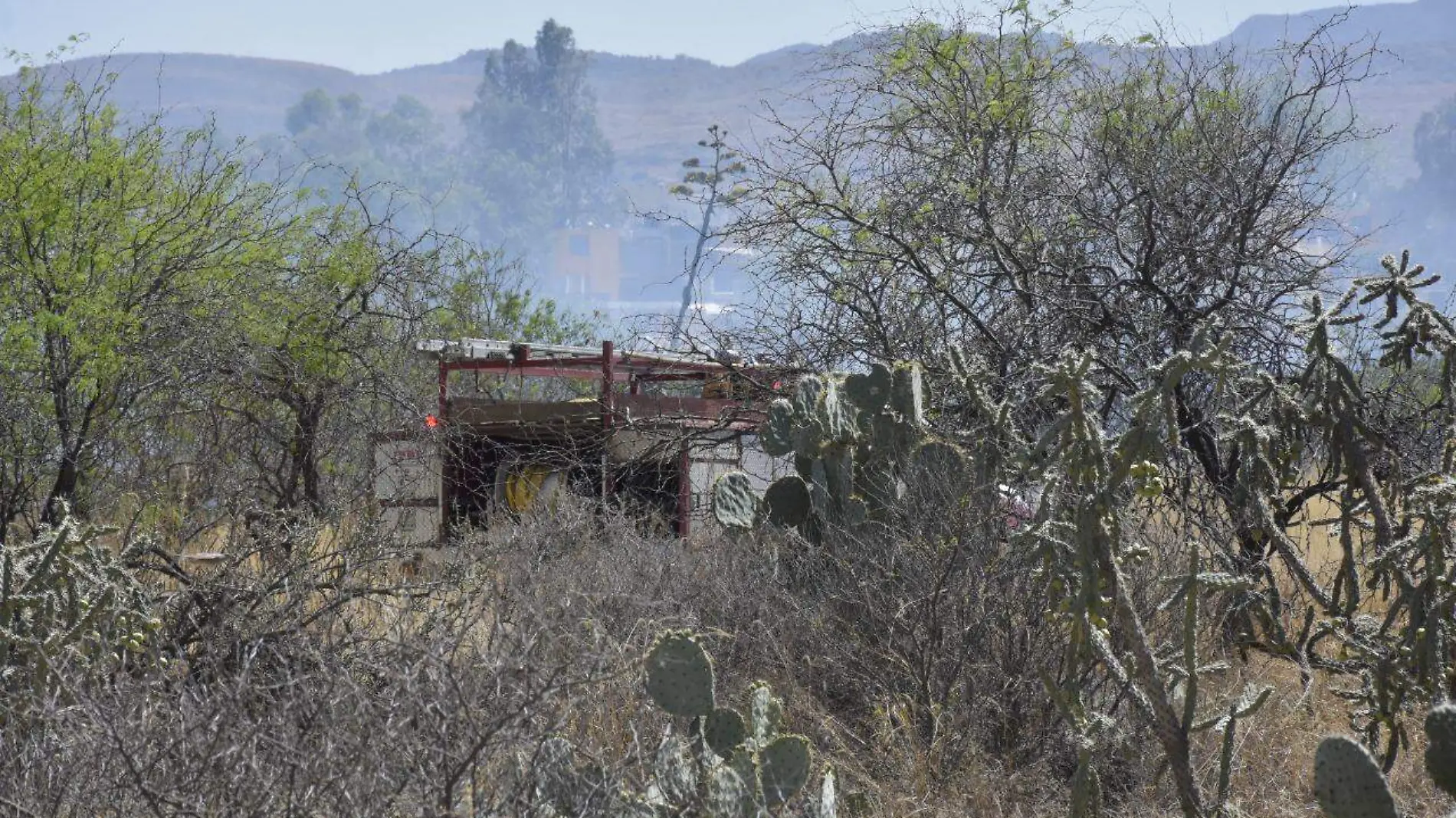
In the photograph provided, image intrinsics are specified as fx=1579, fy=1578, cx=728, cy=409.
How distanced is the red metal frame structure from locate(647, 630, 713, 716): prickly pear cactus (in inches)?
210

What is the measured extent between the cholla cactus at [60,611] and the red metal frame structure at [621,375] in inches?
201

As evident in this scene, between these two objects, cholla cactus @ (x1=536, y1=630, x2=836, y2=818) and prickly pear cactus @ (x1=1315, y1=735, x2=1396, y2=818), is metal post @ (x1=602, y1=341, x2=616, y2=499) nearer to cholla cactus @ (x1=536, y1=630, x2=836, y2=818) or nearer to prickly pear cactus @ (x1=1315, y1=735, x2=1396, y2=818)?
cholla cactus @ (x1=536, y1=630, x2=836, y2=818)

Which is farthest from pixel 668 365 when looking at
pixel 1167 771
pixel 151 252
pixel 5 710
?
pixel 5 710

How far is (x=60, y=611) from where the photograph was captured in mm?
5305

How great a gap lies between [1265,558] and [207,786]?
5.17 metres

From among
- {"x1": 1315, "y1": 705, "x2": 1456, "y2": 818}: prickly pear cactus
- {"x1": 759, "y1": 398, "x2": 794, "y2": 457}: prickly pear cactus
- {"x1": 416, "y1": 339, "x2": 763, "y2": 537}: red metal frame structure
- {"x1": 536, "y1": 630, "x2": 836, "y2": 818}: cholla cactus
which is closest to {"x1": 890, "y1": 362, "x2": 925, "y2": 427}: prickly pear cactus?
{"x1": 759, "y1": 398, "x2": 794, "y2": 457}: prickly pear cactus

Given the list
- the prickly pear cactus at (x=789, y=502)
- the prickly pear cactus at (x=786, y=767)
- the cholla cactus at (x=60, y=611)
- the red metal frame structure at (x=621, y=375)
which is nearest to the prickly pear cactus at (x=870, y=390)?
the prickly pear cactus at (x=789, y=502)

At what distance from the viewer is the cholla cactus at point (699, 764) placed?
13.5ft

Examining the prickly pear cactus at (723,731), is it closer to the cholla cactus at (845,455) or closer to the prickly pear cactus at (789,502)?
the cholla cactus at (845,455)

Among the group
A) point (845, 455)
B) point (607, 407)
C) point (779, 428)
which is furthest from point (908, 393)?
point (607, 407)

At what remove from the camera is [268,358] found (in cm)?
1244

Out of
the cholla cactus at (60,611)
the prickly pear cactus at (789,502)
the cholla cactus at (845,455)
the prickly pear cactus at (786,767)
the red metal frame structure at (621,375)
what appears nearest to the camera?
the prickly pear cactus at (786,767)

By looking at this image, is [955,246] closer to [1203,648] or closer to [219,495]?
[1203,648]

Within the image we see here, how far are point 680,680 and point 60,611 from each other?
2.21 meters
